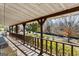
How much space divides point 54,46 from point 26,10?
780 millimetres

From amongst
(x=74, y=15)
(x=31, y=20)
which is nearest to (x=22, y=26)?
(x=31, y=20)

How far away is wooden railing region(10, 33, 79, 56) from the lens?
1902mm

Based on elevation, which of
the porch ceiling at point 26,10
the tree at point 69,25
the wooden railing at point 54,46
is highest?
the porch ceiling at point 26,10

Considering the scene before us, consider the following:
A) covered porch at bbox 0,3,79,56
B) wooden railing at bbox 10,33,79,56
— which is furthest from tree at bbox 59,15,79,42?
wooden railing at bbox 10,33,79,56

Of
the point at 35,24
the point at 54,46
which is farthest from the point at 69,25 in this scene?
the point at 35,24

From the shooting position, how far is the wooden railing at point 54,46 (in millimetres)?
1902

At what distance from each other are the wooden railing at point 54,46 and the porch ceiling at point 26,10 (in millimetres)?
290

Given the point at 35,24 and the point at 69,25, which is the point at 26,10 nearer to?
the point at 35,24

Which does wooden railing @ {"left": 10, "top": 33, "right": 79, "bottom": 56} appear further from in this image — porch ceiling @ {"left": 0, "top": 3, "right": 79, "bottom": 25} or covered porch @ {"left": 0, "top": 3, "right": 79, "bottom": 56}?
porch ceiling @ {"left": 0, "top": 3, "right": 79, "bottom": 25}

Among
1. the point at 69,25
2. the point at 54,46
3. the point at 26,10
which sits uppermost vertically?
the point at 26,10

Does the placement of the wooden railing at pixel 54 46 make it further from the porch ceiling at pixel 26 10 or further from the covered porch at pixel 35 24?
the porch ceiling at pixel 26 10

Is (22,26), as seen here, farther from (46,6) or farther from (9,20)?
(46,6)

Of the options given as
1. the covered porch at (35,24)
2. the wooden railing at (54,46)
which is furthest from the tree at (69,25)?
the wooden railing at (54,46)

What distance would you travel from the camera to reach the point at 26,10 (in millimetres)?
2047
